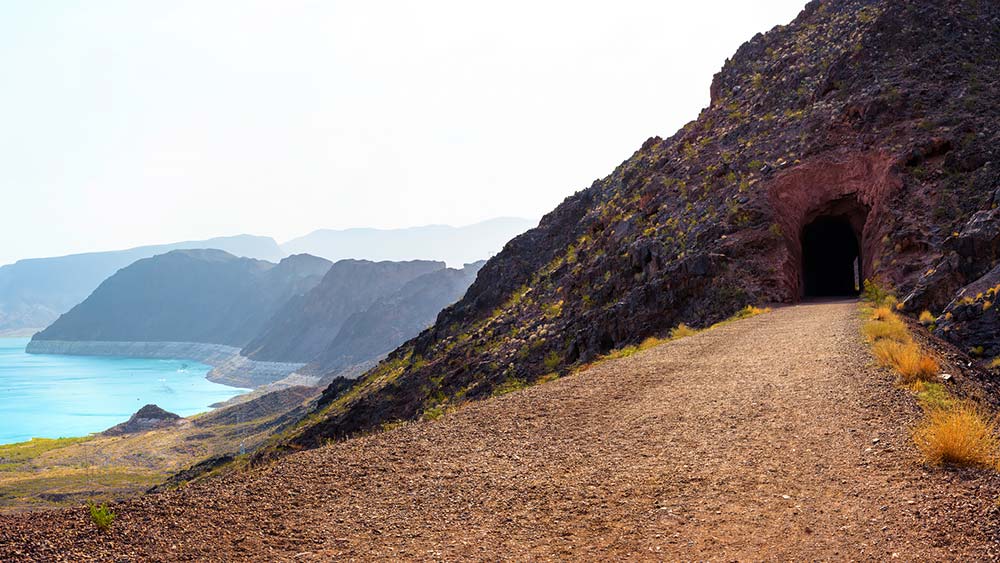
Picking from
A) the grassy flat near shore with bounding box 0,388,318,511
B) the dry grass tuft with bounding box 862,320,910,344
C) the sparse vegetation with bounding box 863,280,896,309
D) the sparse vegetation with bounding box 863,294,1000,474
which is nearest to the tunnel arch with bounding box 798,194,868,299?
the sparse vegetation with bounding box 863,280,896,309

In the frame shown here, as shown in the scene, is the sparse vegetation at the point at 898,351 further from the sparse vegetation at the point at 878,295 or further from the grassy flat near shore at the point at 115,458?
the grassy flat near shore at the point at 115,458

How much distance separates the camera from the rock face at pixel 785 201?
24.8 m

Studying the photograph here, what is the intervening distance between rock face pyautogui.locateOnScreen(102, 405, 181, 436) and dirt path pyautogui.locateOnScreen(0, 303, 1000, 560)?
458 feet

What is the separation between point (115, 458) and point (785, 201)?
110m

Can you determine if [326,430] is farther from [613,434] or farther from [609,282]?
[613,434]

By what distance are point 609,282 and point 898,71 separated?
17752 millimetres

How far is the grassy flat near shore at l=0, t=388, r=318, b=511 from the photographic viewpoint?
2899 inches

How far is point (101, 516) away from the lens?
7348 mm

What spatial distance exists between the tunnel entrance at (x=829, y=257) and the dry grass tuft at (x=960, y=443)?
85.5 feet

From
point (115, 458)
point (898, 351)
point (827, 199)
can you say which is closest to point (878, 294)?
point (827, 199)

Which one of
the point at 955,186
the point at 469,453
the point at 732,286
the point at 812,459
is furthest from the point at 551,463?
the point at 955,186

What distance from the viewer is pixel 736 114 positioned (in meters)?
39.3

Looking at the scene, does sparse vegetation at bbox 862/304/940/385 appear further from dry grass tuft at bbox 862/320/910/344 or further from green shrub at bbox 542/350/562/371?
green shrub at bbox 542/350/562/371

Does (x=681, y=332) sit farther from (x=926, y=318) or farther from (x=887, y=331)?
(x=887, y=331)
